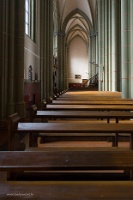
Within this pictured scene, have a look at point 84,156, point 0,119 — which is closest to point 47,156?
point 84,156

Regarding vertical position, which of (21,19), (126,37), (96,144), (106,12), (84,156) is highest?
(106,12)

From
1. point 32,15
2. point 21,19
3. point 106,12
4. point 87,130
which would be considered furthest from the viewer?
point 106,12

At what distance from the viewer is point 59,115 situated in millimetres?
4504

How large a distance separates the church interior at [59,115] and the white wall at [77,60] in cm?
1169

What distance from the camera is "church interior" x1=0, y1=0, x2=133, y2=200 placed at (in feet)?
5.35

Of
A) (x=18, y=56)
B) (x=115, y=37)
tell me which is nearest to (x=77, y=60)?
(x=115, y=37)

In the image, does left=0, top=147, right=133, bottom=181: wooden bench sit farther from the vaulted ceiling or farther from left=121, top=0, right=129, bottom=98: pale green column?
the vaulted ceiling

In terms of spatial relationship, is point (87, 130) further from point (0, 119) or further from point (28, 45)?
point (28, 45)

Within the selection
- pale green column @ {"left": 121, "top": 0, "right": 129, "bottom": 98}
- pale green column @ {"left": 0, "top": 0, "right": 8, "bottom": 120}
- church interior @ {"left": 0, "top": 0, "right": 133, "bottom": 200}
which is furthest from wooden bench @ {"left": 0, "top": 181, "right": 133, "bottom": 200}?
pale green column @ {"left": 121, "top": 0, "right": 129, "bottom": 98}

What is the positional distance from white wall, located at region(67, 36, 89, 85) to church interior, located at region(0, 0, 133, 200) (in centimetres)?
1169

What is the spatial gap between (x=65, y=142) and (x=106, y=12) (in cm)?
1444

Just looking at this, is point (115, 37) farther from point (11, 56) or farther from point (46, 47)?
point (11, 56)

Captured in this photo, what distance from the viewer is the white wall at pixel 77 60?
4150 centimetres

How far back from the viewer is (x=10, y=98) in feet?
27.9
